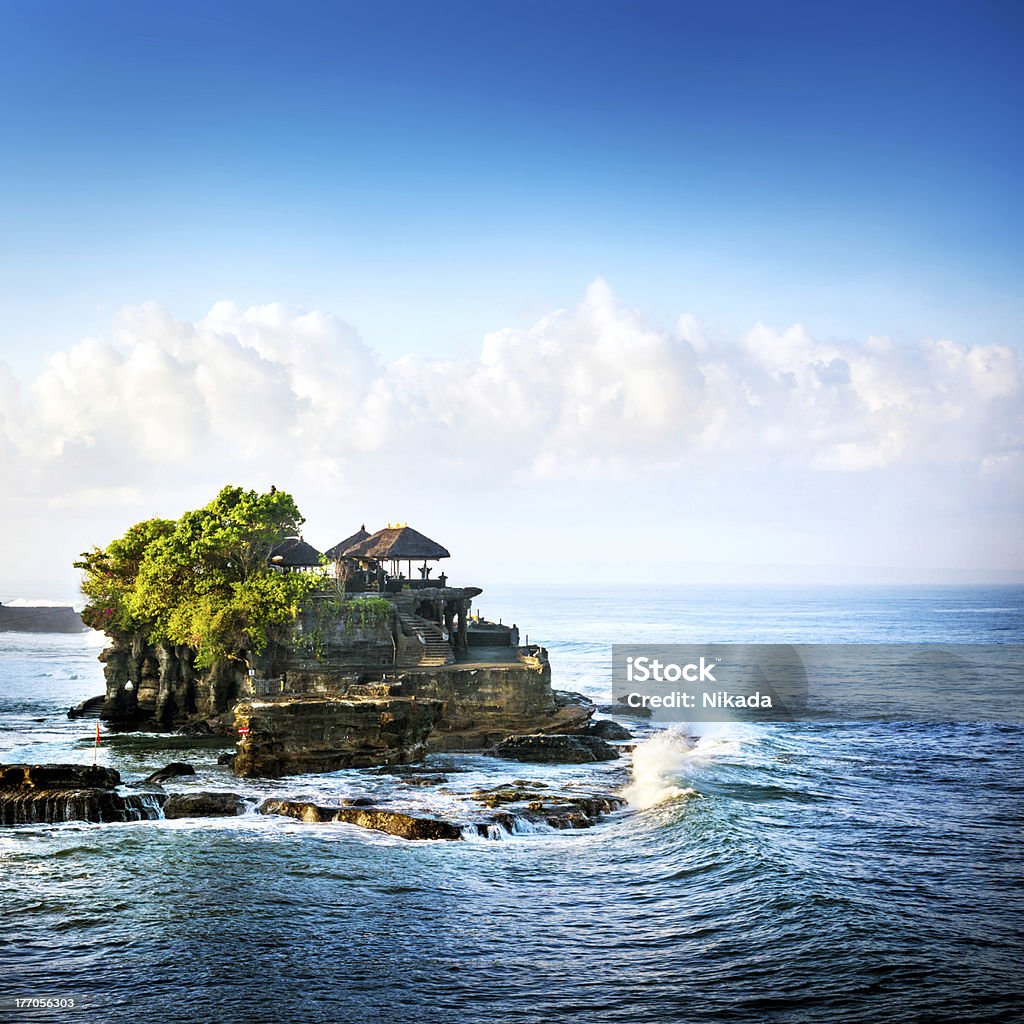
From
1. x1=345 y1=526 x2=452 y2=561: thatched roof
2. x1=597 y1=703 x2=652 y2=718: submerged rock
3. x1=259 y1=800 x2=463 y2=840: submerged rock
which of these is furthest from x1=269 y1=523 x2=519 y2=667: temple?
x1=259 y1=800 x2=463 y2=840: submerged rock

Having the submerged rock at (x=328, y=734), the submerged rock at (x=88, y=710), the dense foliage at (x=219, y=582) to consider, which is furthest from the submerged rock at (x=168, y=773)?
the submerged rock at (x=88, y=710)

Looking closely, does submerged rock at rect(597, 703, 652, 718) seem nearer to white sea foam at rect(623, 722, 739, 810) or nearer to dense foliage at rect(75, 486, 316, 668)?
white sea foam at rect(623, 722, 739, 810)

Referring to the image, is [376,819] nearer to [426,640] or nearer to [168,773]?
[168,773]

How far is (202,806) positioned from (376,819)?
573 cm

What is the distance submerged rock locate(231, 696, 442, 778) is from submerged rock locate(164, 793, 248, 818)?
5268 mm

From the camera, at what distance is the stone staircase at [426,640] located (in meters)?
47.2

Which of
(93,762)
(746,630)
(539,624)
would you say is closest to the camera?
(93,762)

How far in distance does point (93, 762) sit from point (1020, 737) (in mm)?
43423

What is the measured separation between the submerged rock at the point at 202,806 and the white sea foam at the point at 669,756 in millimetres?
13183

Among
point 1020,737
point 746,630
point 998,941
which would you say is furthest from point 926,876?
point 746,630

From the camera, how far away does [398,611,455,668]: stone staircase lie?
47188 millimetres

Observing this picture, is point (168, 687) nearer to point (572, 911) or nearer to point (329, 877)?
point (329, 877)

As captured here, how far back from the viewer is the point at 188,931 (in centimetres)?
2039

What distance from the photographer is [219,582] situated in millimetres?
47250
